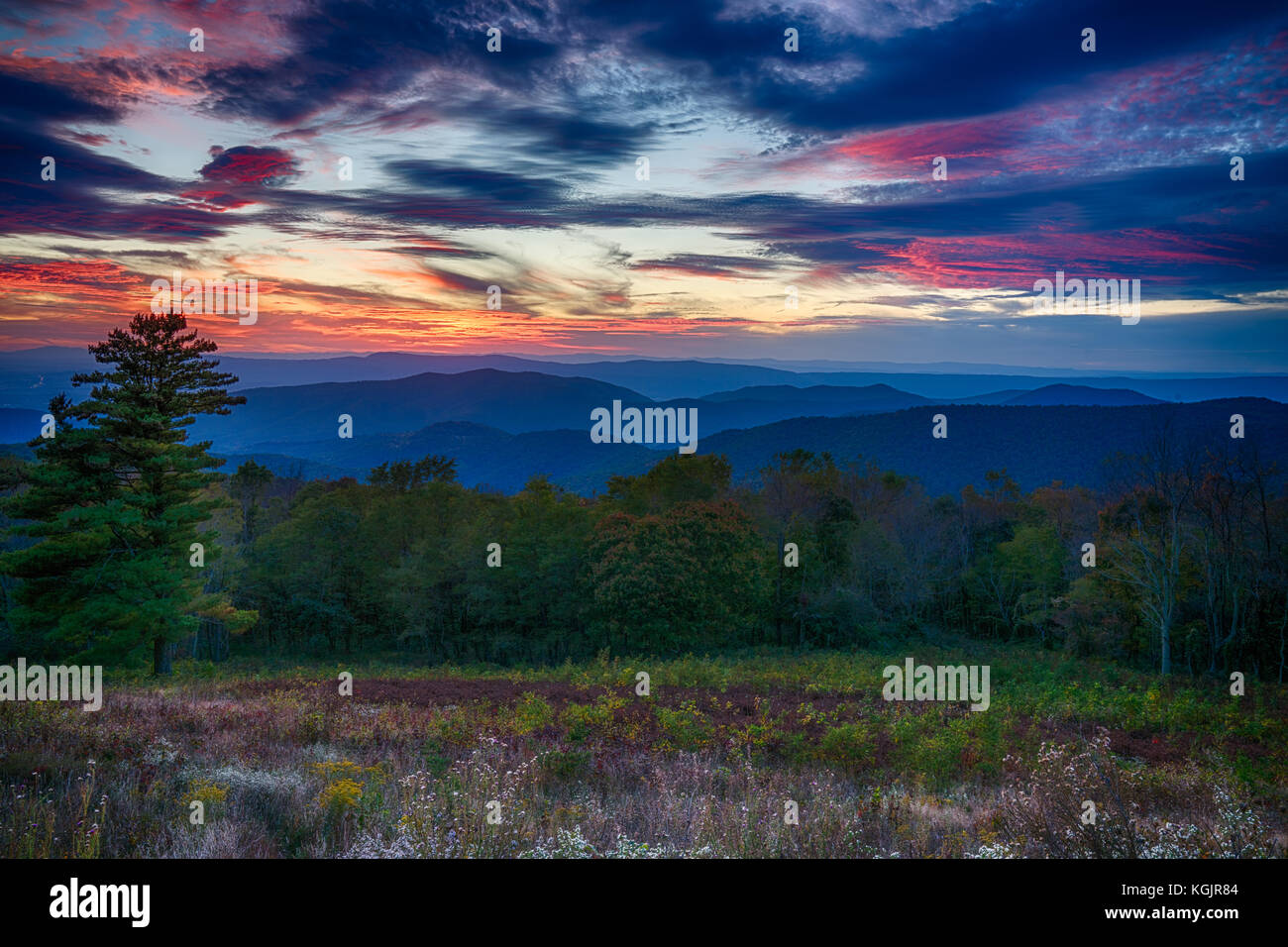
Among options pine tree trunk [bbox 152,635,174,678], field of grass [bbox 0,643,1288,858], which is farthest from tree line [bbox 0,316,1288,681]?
field of grass [bbox 0,643,1288,858]

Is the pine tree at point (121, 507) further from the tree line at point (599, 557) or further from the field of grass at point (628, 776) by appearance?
the field of grass at point (628, 776)

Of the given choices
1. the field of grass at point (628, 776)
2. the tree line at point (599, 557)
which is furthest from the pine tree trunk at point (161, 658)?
the field of grass at point (628, 776)

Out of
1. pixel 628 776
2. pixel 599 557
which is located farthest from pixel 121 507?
pixel 599 557

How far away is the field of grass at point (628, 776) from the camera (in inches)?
212

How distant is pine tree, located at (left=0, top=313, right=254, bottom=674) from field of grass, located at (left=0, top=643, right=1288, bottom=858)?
10.1 m

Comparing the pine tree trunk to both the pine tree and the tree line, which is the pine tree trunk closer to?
the pine tree

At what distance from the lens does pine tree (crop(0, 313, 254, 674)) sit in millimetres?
23484

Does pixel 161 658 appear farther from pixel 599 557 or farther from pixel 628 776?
pixel 628 776

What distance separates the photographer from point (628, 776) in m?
9.09

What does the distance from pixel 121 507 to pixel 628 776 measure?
23.8m

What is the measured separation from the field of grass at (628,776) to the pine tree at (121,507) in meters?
10.1
